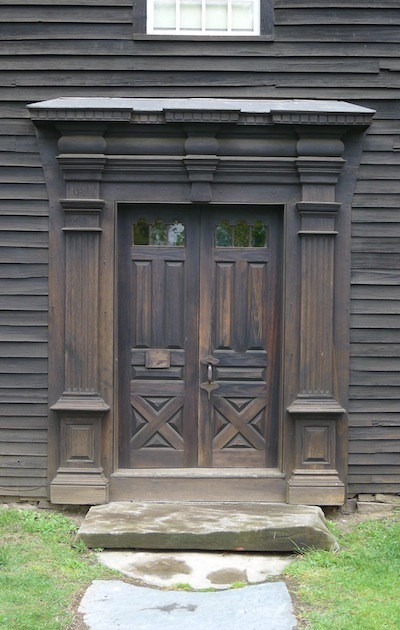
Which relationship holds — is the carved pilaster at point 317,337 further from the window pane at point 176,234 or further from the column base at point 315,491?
the window pane at point 176,234

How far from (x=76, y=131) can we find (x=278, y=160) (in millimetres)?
1604

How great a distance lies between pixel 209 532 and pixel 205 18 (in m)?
4.08

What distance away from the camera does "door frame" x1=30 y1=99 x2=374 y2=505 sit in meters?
5.96

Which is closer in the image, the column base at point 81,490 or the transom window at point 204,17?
the column base at point 81,490

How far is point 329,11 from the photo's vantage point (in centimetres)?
608

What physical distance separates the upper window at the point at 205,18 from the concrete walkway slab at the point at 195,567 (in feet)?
13.3

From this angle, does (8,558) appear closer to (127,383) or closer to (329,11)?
(127,383)

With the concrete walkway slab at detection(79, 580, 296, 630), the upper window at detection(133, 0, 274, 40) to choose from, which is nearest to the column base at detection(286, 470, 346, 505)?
the concrete walkway slab at detection(79, 580, 296, 630)

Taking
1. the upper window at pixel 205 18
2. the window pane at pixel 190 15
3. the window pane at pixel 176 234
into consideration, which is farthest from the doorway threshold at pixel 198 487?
the window pane at pixel 190 15

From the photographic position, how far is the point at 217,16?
20.5ft

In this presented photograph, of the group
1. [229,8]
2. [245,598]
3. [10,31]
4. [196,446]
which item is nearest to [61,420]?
[196,446]

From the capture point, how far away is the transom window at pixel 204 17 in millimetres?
6191

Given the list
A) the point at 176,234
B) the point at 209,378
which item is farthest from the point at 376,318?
the point at 176,234

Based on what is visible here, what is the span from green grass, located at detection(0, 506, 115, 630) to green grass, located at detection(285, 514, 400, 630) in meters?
1.31
